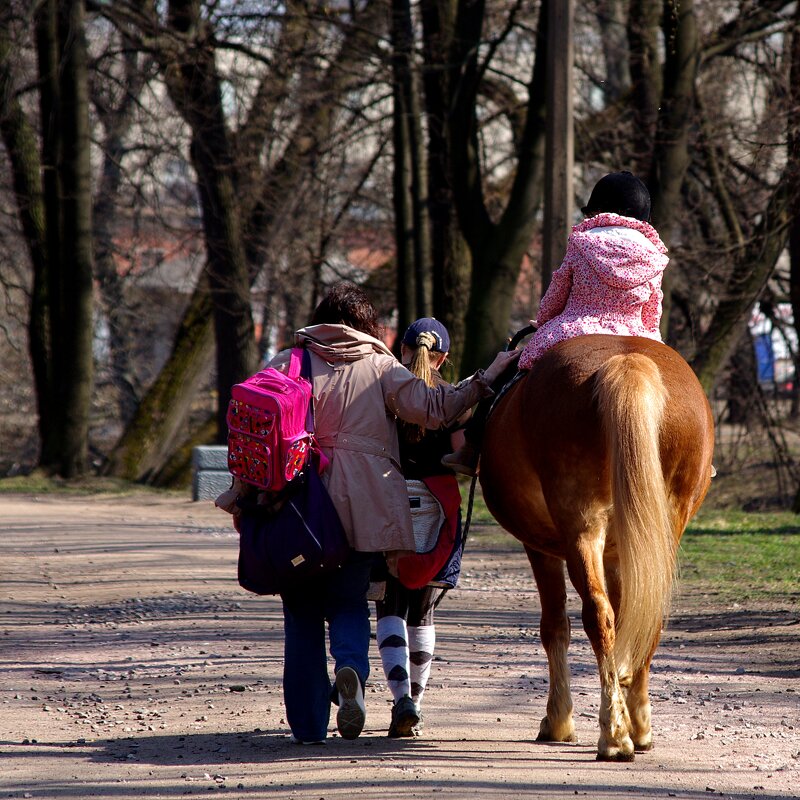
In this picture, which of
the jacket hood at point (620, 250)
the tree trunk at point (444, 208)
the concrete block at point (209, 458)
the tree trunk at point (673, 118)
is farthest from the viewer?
the tree trunk at point (444, 208)

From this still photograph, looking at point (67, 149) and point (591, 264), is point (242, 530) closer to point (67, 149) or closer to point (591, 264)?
point (591, 264)

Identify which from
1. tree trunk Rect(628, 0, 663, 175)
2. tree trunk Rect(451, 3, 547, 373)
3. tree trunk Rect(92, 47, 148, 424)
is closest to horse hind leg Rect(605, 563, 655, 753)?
tree trunk Rect(451, 3, 547, 373)

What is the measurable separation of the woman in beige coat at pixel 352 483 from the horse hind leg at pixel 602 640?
0.74m

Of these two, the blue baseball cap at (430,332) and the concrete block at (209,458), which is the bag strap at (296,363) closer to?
the blue baseball cap at (430,332)

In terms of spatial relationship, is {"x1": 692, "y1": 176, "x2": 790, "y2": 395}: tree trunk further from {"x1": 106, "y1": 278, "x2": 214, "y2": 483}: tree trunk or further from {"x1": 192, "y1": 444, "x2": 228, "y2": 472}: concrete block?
{"x1": 106, "y1": 278, "x2": 214, "y2": 483}: tree trunk

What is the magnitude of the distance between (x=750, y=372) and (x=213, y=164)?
8481 millimetres

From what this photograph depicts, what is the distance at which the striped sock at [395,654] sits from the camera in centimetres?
530

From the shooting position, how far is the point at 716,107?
19.5m

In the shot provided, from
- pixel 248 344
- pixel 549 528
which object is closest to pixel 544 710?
pixel 549 528

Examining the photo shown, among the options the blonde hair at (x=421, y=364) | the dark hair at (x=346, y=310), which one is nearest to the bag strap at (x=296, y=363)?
the dark hair at (x=346, y=310)

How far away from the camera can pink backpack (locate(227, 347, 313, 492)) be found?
495 centimetres

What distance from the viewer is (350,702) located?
4.97 metres

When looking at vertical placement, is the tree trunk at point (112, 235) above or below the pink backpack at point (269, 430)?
above

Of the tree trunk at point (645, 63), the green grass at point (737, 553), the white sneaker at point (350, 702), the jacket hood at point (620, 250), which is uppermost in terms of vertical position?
the tree trunk at point (645, 63)
